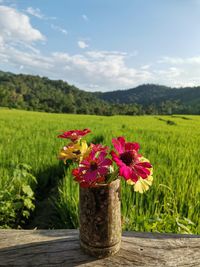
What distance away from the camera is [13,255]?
0.99 m

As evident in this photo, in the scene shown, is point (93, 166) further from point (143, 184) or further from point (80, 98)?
point (80, 98)

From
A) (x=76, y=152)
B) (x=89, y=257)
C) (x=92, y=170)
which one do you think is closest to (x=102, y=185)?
(x=92, y=170)

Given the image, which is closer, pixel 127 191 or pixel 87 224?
pixel 87 224

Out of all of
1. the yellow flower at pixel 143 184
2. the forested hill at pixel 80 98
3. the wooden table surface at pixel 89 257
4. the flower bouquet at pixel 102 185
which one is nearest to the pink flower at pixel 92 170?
the flower bouquet at pixel 102 185

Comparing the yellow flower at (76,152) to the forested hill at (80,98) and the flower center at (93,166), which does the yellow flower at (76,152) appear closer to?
the flower center at (93,166)

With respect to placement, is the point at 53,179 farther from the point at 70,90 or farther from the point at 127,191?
the point at 70,90

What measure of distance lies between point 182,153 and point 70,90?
283 feet

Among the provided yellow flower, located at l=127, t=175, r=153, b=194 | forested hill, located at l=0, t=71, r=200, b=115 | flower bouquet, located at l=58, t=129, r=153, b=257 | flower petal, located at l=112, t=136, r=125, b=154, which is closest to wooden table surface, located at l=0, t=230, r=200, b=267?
flower bouquet, located at l=58, t=129, r=153, b=257

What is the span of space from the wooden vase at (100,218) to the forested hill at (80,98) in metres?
46.0

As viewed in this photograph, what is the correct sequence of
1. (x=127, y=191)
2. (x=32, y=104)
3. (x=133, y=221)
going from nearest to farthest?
(x=133, y=221)
(x=127, y=191)
(x=32, y=104)

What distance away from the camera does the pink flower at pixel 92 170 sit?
0.80 meters

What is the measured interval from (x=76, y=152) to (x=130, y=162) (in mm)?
208

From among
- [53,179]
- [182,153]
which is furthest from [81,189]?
[182,153]

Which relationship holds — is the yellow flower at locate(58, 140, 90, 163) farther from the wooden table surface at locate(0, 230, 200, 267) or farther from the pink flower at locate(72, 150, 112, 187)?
the wooden table surface at locate(0, 230, 200, 267)
